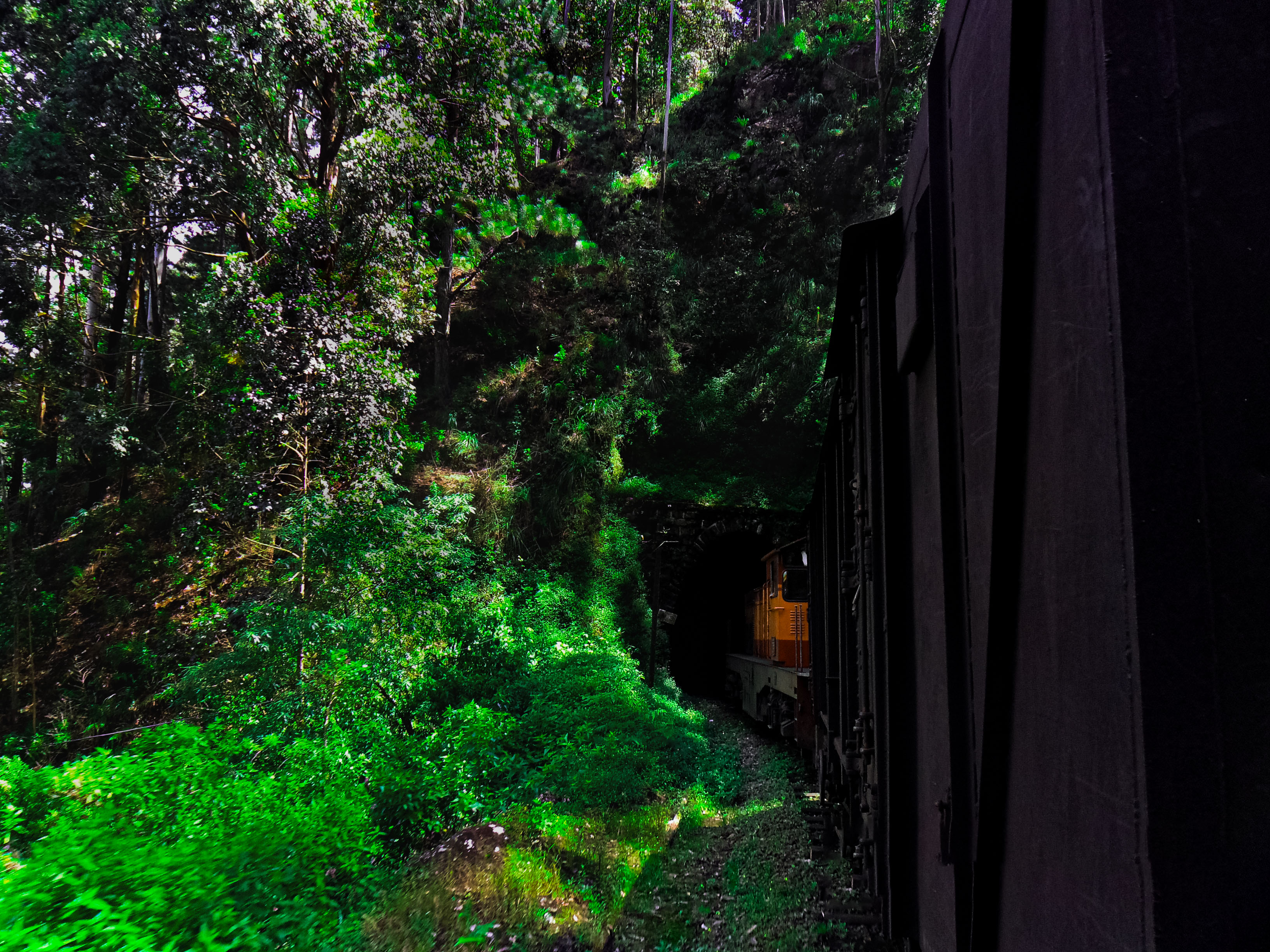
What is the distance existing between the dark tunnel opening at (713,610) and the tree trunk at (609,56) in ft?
69.3

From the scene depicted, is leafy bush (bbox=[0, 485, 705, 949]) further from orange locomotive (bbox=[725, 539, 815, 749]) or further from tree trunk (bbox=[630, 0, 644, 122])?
tree trunk (bbox=[630, 0, 644, 122])

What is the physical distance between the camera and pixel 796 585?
828 centimetres

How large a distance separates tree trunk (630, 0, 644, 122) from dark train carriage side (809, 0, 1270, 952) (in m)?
32.0

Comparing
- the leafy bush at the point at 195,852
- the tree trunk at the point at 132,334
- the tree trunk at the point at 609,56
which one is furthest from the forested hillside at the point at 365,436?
the tree trunk at the point at 609,56

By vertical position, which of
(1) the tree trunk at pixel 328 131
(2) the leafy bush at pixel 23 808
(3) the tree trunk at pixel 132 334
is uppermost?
(1) the tree trunk at pixel 328 131

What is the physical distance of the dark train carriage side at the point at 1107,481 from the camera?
0.89 metres

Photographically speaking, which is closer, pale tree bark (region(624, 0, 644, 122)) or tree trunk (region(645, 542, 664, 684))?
tree trunk (region(645, 542, 664, 684))

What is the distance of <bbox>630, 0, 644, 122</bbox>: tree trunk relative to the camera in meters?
30.0

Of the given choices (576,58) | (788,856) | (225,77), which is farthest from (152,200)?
(576,58)

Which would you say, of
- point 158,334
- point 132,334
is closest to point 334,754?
point 132,334

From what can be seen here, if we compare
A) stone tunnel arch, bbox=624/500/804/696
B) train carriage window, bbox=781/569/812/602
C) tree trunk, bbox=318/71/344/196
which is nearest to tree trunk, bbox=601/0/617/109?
tree trunk, bbox=318/71/344/196

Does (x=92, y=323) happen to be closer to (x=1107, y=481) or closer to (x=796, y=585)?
(x=796, y=585)

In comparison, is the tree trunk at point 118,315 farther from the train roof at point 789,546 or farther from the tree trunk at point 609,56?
the tree trunk at point 609,56

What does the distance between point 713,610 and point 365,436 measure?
11.2m
